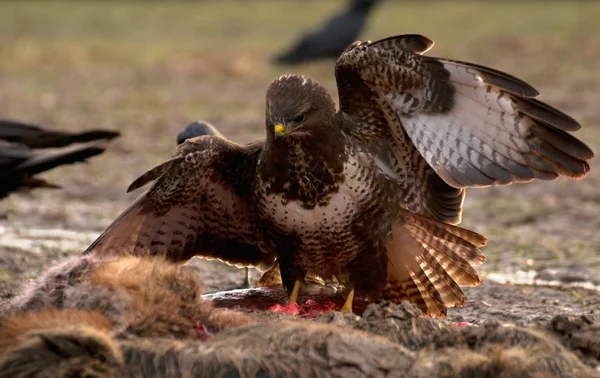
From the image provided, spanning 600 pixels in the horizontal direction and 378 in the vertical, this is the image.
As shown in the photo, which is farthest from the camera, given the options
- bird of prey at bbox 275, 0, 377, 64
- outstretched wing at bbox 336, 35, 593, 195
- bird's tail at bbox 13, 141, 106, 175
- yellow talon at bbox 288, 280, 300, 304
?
bird of prey at bbox 275, 0, 377, 64

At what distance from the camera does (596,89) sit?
52.1 feet

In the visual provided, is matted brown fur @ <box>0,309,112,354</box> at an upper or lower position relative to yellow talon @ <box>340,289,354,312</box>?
lower

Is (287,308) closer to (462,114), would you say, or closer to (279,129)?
(279,129)

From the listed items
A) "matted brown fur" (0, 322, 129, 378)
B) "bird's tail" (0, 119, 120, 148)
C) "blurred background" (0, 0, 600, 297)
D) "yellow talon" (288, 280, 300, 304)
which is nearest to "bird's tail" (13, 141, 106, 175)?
"bird's tail" (0, 119, 120, 148)

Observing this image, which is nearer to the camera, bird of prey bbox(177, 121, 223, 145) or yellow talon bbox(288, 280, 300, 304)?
yellow talon bbox(288, 280, 300, 304)

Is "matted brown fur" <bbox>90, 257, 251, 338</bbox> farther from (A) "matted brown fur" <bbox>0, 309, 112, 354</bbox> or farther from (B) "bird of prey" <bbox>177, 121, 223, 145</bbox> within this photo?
(B) "bird of prey" <bbox>177, 121, 223, 145</bbox>

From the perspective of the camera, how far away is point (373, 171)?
616cm

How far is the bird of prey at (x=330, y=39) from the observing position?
1883 cm

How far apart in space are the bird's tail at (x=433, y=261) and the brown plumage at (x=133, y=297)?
5.15ft

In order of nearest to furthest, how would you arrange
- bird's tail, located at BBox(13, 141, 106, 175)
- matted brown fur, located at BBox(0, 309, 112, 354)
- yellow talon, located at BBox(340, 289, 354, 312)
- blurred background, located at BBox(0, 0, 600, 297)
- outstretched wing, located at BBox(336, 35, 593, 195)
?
matted brown fur, located at BBox(0, 309, 112, 354) < outstretched wing, located at BBox(336, 35, 593, 195) < yellow talon, located at BBox(340, 289, 354, 312) < bird's tail, located at BBox(13, 141, 106, 175) < blurred background, located at BBox(0, 0, 600, 297)

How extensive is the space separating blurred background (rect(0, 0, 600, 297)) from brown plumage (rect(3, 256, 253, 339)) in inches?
75.2

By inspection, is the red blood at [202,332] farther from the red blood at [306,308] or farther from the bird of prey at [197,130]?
the bird of prey at [197,130]

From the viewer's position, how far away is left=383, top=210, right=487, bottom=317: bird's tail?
6.31 m

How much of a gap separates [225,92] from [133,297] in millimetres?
11577
